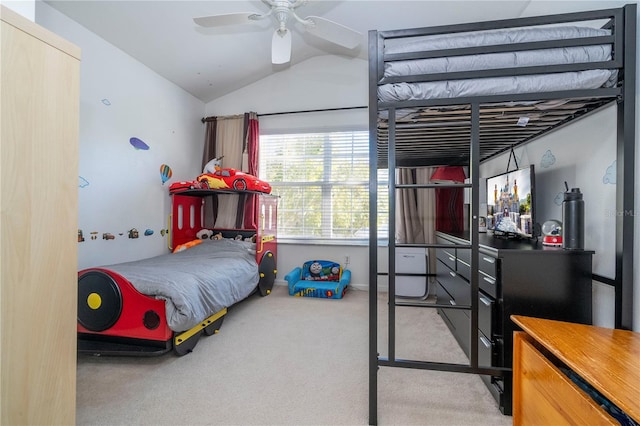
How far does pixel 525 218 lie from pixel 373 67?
1472 mm

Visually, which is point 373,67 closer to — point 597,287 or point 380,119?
point 380,119

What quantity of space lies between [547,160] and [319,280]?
9.15 feet

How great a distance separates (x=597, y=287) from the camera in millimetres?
1556

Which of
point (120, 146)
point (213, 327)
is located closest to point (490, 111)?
point (213, 327)

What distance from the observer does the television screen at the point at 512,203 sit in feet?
6.15

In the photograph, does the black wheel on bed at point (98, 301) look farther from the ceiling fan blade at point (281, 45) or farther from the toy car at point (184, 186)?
the ceiling fan blade at point (281, 45)

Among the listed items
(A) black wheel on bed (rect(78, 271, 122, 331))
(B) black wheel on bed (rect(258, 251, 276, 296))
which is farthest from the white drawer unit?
Answer: (A) black wheel on bed (rect(78, 271, 122, 331))

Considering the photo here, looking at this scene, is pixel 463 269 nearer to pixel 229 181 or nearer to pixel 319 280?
pixel 319 280

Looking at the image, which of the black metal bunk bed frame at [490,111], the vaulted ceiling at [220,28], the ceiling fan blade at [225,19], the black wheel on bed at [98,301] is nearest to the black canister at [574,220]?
the black metal bunk bed frame at [490,111]

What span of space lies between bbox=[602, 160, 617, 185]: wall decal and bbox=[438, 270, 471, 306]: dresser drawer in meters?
0.93

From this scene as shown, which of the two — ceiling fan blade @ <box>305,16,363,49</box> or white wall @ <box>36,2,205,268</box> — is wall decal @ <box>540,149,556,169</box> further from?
white wall @ <box>36,2,205,268</box>

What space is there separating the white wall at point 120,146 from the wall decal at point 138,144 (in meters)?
0.04

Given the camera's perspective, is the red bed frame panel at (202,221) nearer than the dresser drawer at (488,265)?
No

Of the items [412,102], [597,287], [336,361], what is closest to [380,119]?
[412,102]
